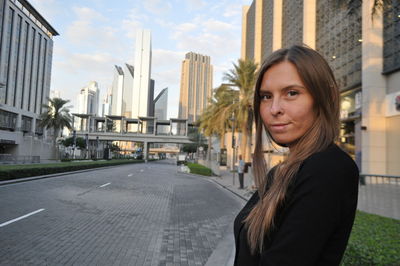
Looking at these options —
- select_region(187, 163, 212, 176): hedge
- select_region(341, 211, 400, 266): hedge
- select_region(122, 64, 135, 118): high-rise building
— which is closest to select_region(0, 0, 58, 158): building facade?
select_region(187, 163, 212, 176): hedge

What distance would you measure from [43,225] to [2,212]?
2131 millimetres

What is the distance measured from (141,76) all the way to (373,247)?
170385mm

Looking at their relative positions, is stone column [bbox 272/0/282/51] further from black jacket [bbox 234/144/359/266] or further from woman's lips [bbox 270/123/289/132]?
black jacket [bbox 234/144/359/266]

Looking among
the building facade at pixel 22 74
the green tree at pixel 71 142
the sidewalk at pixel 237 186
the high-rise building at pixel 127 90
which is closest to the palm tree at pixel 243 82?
the sidewalk at pixel 237 186

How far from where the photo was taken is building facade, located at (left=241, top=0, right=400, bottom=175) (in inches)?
727

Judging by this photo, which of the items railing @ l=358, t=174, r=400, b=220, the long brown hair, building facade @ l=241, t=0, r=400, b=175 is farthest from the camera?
building facade @ l=241, t=0, r=400, b=175

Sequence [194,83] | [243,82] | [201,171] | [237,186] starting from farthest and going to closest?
1. [194,83]
2. [201,171]
3. [243,82]
4. [237,186]

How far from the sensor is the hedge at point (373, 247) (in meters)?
2.94

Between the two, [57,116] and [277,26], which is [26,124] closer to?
[57,116]

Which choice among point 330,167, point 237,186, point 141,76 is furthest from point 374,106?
point 141,76

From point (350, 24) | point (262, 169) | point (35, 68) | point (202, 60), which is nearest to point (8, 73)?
point (35, 68)

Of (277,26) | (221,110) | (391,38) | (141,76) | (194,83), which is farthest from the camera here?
(194,83)

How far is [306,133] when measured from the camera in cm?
118

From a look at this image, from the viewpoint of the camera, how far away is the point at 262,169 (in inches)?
60.4
